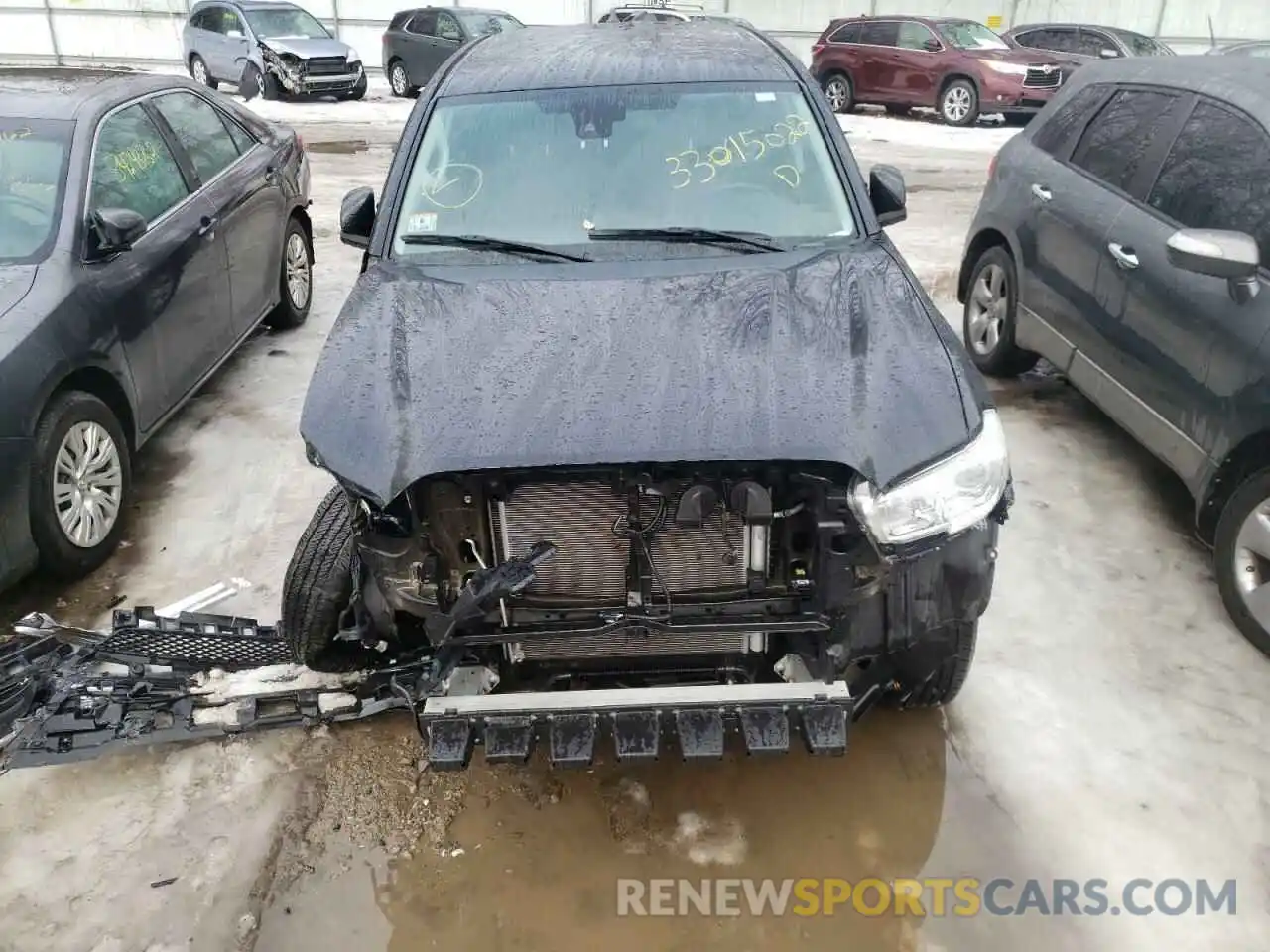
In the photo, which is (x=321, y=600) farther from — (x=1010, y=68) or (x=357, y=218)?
(x=1010, y=68)

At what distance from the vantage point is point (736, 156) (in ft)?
11.0

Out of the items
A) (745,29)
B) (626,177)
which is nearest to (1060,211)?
(745,29)

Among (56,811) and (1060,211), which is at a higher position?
(1060,211)

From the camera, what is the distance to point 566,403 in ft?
7.74

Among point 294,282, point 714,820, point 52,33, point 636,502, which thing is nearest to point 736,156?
point 636,502

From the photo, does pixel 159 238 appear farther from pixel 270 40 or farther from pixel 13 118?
pixel 270 40

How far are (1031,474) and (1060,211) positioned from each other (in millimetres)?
1331

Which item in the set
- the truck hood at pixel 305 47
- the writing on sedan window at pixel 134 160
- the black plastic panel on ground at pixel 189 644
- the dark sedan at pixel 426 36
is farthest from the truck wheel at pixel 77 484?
the truck hood at pixel 305 47

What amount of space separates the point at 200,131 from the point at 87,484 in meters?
2.40

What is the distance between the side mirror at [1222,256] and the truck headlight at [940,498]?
163 centimetres

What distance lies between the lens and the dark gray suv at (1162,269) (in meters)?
3.43

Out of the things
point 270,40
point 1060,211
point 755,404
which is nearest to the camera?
point 755,404

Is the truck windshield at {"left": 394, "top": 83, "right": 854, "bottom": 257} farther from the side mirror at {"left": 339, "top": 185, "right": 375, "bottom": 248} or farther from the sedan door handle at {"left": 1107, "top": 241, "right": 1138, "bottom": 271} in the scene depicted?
the sedan door handle at {"left": 1107, "top": 241, "right": 1138, "bottom": 271}

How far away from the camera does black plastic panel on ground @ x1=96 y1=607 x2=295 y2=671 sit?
10.5 feet
